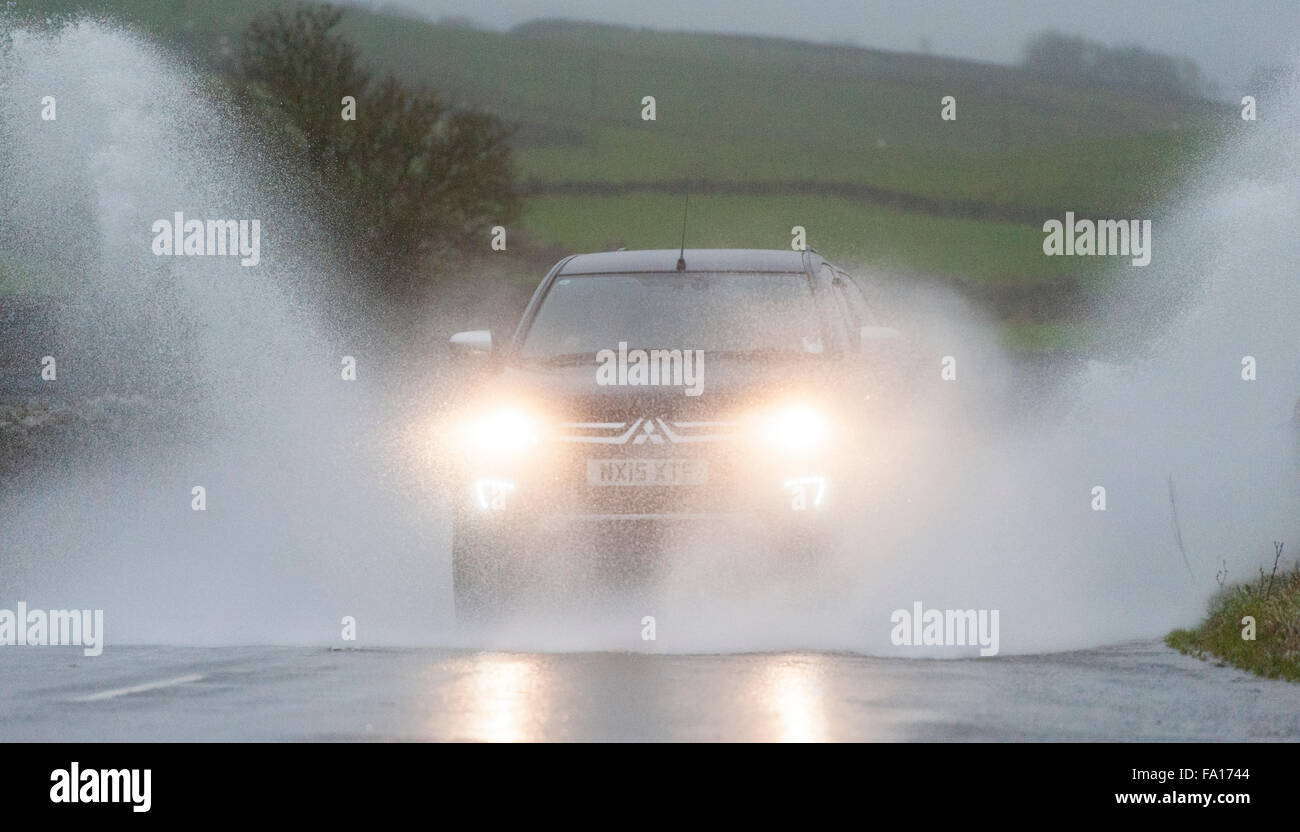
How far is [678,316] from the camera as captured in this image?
11.1m

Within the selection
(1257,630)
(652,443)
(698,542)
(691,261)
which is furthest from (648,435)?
(1257,630)

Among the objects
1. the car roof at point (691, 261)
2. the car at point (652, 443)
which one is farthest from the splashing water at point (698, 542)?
the car roof at point (691, 261)

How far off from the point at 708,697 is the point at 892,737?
3.66 ft

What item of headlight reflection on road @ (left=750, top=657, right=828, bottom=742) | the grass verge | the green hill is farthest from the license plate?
the green hill

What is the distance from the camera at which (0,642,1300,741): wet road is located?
746 centimetres

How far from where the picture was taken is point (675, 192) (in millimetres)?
79750

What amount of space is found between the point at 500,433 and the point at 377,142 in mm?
48121

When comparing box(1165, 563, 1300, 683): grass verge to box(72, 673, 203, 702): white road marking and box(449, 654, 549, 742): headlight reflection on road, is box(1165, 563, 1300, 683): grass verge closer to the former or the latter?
box(449, 654, 549, 742): headlight reflection on road

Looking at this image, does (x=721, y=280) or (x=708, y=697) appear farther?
(x=721, y=280)

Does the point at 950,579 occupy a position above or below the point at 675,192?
below

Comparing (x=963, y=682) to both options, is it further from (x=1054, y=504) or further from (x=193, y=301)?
(x=193, y=301)

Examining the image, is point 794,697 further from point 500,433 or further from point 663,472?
point 500,433

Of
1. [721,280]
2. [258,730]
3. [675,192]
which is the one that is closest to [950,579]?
[721,280]

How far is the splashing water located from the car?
282 millimetres
